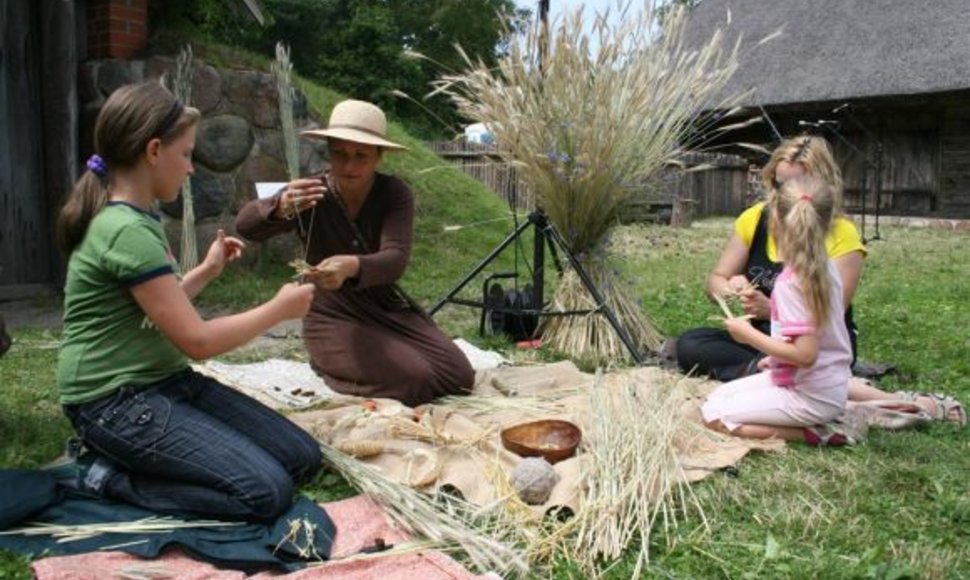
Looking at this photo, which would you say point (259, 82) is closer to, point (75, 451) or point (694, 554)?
point (75, 451)

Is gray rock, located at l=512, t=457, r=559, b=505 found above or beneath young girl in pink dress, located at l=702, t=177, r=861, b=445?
beneath

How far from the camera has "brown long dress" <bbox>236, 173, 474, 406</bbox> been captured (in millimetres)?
3404

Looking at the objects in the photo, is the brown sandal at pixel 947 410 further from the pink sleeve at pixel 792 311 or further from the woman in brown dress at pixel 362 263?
the woman in brown dress at pixel 362 263

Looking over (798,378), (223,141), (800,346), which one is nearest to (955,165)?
(223,141)

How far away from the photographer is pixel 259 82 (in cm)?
636

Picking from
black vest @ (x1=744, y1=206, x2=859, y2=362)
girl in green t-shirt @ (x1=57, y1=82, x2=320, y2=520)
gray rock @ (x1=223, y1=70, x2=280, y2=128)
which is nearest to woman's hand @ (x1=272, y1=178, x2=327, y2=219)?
girl in green t-shirt @ (x1=57, y1=82, x2=320, y2=520)

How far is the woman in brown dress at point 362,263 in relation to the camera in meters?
3.35

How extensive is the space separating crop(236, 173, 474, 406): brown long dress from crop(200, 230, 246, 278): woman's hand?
0.74 m

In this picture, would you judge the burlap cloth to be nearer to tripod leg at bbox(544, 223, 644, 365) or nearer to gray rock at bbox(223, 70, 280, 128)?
tripod leg at bbox(544, 223, 644, 365)

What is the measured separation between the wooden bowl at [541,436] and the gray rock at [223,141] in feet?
13.2

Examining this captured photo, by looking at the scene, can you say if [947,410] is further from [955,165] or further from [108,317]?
[955,165]

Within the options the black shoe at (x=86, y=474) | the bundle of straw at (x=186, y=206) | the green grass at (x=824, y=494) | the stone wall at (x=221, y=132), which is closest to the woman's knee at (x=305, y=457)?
the green grass at (x=824, y=494)

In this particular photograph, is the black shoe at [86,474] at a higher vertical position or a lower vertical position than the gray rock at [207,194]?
lower

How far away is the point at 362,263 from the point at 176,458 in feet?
3.95
